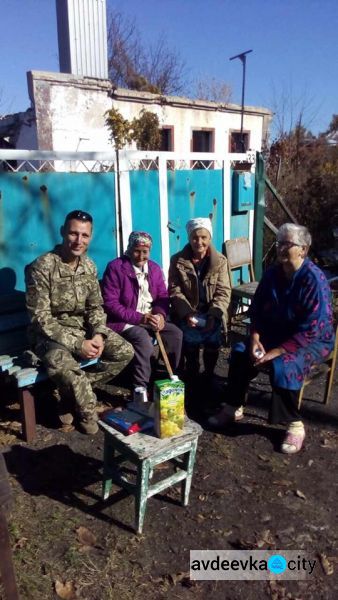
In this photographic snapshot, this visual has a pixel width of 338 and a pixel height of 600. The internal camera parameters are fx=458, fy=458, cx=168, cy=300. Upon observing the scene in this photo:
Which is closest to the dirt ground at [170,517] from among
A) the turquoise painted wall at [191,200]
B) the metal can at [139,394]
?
the metal can at [139,394]

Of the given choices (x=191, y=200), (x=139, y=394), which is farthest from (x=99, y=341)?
(x=191, y=200)

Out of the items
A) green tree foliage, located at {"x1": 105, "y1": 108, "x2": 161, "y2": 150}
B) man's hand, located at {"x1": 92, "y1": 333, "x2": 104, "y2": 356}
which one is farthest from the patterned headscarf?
green tree foliage, located at {"x1": 105, "y1": 108, "x2": 161, "y2": 150}

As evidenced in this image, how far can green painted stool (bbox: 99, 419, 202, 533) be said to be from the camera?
2.38 metres

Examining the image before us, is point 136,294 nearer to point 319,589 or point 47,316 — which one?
point 47,316

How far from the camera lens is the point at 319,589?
2232mm

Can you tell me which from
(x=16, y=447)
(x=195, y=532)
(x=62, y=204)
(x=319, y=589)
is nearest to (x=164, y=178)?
(x=62, y=204)

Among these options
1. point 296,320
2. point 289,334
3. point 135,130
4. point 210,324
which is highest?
point 135,130

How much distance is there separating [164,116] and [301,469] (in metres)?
10.5

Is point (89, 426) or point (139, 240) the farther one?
point (139, 240)

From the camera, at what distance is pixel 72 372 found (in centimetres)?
333

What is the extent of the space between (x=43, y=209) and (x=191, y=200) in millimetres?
1970

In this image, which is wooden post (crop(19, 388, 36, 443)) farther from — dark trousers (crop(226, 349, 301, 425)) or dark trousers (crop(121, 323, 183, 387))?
dark trousers (crop(226, 349, 301, 425))

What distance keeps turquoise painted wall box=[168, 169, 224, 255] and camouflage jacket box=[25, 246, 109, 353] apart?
1.82m

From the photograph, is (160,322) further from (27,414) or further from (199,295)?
(27,414)
